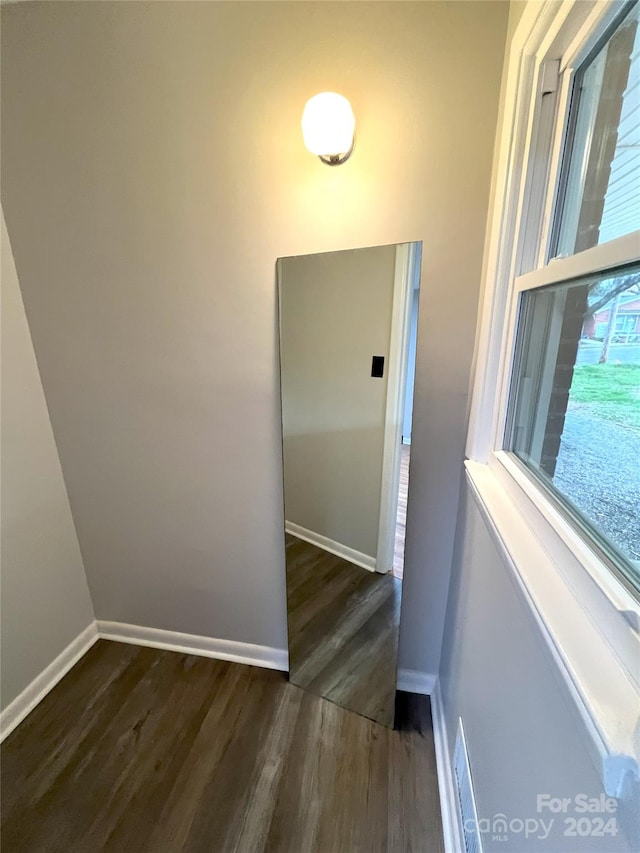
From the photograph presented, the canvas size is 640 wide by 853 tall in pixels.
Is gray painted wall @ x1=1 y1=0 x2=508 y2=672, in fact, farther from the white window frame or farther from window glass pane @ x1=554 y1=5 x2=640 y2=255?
window glass pane @ x1=554 y1=5 x2=640 y2=255

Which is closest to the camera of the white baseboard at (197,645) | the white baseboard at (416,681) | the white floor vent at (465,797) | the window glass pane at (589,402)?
the window glass pane at (589,402)

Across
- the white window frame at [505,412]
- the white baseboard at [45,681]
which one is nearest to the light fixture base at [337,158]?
the white window frame at [505,412]

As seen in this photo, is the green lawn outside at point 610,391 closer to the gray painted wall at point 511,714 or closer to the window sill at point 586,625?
the window sill at point 586,625

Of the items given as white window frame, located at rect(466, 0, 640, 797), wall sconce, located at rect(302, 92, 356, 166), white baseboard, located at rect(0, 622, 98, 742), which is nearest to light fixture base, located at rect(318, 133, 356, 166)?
wall sconce, located at rect(302, 92, 356, 166)

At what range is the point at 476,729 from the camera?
93 centimetres

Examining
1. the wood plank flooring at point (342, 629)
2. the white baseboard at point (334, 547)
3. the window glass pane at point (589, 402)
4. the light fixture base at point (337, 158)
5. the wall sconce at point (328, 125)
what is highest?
the wall sconce at point (328, 125)

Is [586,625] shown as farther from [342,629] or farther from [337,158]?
[342,629]

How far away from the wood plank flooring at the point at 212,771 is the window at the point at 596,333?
1.18 metres

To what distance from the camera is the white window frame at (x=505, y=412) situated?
0.43 m

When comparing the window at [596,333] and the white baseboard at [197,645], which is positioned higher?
the window at [596,333]

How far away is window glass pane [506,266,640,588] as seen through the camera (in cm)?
55

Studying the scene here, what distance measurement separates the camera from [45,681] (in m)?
1.60

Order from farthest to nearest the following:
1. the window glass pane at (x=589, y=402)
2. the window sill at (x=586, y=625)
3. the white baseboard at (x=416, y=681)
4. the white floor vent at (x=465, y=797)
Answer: the white baseboard at (x=416, y=681) → the white floor vent at (x=465, y=797) → the window glass pane at (x=589, y=402) → the window sill at (x=586, y=625)

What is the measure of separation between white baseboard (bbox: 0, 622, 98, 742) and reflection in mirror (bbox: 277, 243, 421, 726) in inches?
39.4
